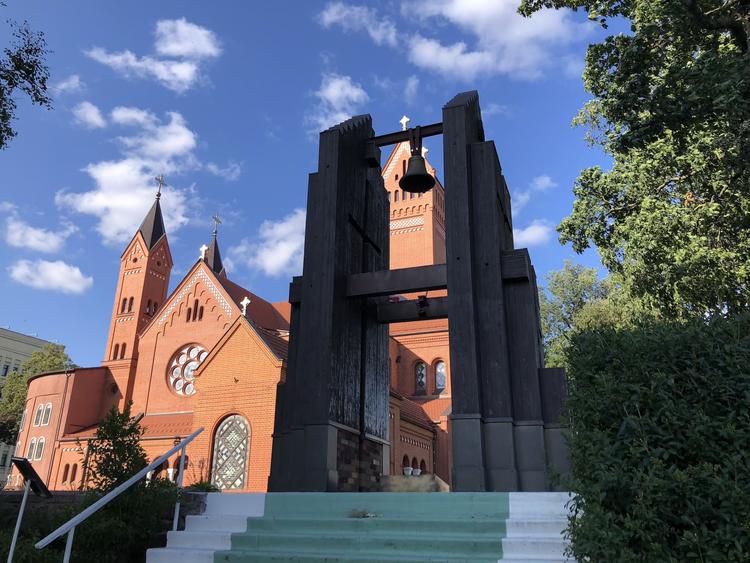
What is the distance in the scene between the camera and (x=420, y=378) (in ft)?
105

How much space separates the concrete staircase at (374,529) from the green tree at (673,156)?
657cm

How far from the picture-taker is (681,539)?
297 centimetres

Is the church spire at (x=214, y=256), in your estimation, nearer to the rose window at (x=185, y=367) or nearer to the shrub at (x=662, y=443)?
the rose window at (x=185, y=367)

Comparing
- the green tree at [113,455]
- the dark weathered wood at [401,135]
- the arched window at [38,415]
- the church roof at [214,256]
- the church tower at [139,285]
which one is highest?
the church roof at [214,256]

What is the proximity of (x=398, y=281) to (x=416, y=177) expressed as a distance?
166 centimetres

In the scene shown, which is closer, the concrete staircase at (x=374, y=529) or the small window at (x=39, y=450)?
the concrete staircase at (x=374, y=529)

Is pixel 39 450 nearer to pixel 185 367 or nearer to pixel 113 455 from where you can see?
pixel 185 367

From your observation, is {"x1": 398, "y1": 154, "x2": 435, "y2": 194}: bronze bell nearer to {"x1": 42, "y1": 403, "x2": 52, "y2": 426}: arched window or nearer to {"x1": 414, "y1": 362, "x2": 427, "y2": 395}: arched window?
{"x1": 414, "y1": 362, "x2": 427, "y2": 395}: arched window

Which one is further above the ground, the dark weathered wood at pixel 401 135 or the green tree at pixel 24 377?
the green tree at pixel 24 377

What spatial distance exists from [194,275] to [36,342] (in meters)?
52.2

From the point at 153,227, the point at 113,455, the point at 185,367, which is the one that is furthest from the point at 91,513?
the point at 153,227

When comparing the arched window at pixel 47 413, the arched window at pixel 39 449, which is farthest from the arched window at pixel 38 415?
the arched window at pixel 39 449

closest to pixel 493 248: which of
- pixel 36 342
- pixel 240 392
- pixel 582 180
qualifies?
pixel 582 180

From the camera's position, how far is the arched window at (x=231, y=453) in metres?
21.2
